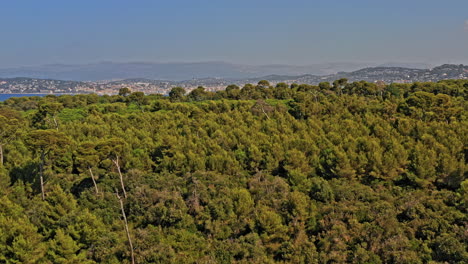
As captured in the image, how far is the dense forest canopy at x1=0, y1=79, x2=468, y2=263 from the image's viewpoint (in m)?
17.5

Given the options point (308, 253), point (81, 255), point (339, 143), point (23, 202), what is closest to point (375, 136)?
point (339, 143)

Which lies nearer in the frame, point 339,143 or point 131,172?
point 131,172

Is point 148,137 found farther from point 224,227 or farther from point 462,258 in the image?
point 462,258

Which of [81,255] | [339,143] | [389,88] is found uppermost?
[389,88]

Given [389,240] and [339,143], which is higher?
[339,143]

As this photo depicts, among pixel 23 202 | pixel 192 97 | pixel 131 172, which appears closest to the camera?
pixel 23 202

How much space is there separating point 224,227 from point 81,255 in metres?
7.91

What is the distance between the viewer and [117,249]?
705 inches

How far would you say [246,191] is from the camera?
2258 cm

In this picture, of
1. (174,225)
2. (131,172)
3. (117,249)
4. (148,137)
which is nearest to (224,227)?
(174,225)

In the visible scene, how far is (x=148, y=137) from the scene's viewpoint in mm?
34156

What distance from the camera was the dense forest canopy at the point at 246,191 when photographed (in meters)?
17.5

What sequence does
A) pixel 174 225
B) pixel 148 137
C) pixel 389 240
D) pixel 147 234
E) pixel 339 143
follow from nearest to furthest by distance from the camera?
1. pixel 389 240
2. pixel 147 234
3. pixel 174 225
4. pixel 339 143
5. pixel 148 137

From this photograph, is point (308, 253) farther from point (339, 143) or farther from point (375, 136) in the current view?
point (375, 136)
